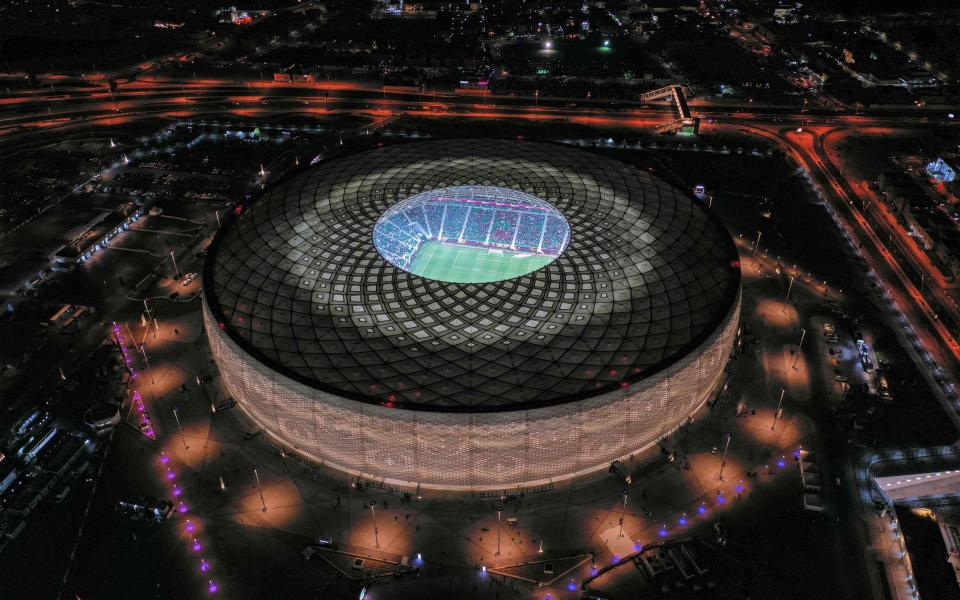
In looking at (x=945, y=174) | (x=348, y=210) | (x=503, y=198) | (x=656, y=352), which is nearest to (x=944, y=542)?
(x=656, y=352)

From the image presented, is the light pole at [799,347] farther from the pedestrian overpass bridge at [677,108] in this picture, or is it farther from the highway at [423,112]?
the pedestrian overpass bridge at [677,108]

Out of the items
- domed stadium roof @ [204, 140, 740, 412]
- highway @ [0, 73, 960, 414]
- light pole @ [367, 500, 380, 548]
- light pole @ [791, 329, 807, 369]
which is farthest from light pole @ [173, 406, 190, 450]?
highway @ [0, 73, 960, 414]

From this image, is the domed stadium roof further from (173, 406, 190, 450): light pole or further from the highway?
the highway

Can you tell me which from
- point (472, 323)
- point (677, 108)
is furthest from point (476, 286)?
point (677, 108)

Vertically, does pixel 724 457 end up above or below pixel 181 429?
below

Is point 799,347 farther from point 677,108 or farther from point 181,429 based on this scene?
point 677,108

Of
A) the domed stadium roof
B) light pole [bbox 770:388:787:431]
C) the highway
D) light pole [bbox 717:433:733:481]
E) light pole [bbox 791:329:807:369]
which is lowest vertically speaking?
light pole [bbox 717:433:733:481]
